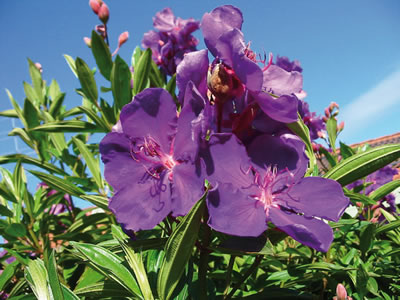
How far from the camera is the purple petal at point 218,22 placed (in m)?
0.77

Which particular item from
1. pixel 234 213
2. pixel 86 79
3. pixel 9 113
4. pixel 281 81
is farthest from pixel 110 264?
pixel 9 113

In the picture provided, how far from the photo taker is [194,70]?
0.74 m

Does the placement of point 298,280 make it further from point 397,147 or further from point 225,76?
point 225,76

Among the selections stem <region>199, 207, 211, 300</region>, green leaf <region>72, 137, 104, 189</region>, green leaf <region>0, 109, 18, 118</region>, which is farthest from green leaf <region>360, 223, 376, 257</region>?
green leaf <region>0, 109, 18, 118</region>

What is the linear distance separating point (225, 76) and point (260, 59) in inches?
8.3

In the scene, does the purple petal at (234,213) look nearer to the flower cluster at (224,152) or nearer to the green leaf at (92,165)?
the flower cluster at (224,152)

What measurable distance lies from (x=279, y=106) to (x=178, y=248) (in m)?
0.35

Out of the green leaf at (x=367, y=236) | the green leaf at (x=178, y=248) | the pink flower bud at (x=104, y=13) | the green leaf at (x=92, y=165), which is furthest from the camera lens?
the pink flower bud at (x=104, y=13)

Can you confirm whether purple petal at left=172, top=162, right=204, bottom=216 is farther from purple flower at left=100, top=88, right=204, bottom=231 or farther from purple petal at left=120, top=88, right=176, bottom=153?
purple petal at left=120, top=88, right=176, bottom=153

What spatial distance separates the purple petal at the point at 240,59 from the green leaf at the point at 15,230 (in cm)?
140

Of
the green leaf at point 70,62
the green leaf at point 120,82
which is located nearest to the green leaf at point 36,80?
the green leaf at point 70,62

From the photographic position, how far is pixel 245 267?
1501mm

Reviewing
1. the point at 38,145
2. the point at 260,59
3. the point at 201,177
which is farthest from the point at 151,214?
the point at 38,145

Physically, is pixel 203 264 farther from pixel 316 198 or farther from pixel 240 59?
pixel 240 59
